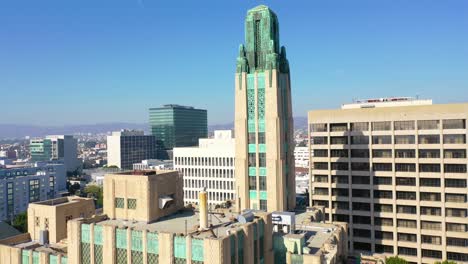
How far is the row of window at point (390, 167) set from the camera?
6938 cm

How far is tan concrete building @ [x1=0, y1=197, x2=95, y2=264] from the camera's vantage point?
41125mm

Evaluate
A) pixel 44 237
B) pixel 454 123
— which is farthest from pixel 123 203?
pixel 454 123

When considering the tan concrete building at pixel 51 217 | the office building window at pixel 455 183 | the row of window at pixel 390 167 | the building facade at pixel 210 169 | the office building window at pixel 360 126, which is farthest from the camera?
the building facade at pixel 210 169

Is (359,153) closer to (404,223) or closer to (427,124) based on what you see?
(427,124)

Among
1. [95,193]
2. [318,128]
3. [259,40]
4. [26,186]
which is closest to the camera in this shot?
[259,40]

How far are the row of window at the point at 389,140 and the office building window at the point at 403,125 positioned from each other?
5.34 ft

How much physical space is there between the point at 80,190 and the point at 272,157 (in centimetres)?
15401

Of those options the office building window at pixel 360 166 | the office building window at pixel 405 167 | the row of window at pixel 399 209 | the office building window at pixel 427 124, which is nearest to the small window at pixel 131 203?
the row of window at pixel 399 209

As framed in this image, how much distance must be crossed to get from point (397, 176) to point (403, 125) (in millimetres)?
10366

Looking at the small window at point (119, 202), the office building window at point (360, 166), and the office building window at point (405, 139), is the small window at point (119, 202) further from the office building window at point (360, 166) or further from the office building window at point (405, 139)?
the office building window at point (405, 139)

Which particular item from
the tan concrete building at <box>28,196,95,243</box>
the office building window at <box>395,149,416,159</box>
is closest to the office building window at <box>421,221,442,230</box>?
the office building window at <box>395,149,416,159</box>

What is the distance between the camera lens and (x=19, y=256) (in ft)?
135

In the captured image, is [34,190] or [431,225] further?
[34,190]

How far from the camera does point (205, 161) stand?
116 metres
